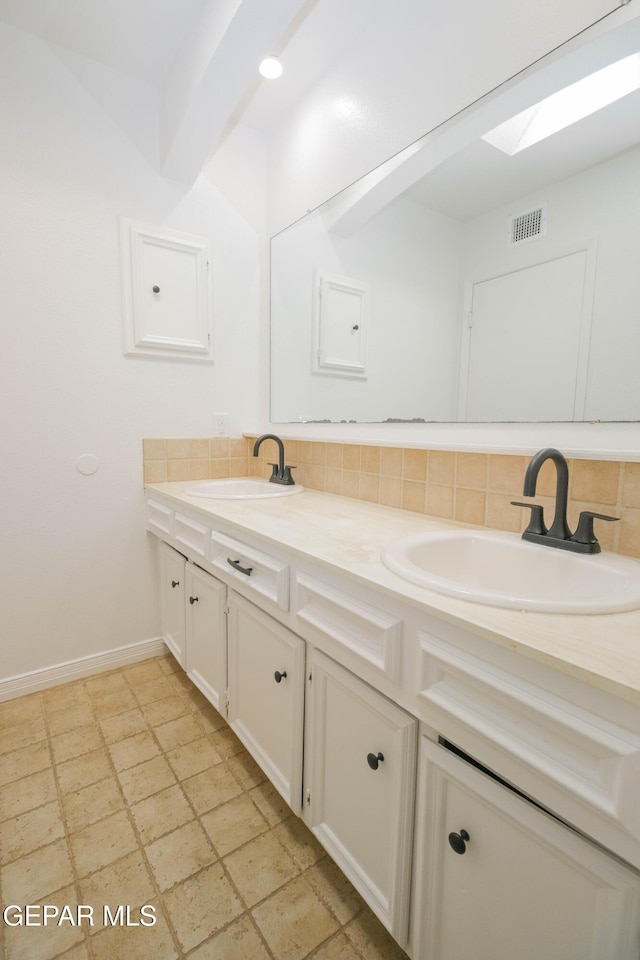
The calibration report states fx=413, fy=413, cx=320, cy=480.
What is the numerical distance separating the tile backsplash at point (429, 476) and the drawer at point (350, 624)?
20.6 inches

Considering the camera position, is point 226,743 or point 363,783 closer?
point 363,783

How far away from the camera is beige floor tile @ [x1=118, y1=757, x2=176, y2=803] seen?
1290 mm

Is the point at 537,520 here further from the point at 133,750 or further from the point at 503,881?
the point at 133,750

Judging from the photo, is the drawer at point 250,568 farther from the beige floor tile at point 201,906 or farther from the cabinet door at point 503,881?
the beige floor tile at point 201,906

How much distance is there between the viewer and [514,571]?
3.23ft

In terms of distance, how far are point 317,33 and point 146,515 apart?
2044mm

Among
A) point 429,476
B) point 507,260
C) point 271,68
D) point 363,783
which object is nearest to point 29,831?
point 363,783

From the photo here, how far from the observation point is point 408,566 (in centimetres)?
81

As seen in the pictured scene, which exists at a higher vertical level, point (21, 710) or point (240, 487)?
point (240, 487)

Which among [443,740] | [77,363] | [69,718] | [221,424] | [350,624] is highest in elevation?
[77,363]

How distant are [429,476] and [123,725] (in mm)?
1494

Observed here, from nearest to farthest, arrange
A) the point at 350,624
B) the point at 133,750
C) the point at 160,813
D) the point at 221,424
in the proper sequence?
the point at 350,624, the point at 160,813, the point at 133,750, the point at 221,424

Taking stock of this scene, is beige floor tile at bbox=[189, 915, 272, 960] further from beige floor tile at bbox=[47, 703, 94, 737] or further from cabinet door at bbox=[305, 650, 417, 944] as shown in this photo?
beige floor tile at bbox=[47, 703, 94, 737]

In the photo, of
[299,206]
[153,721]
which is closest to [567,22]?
[299,206]
